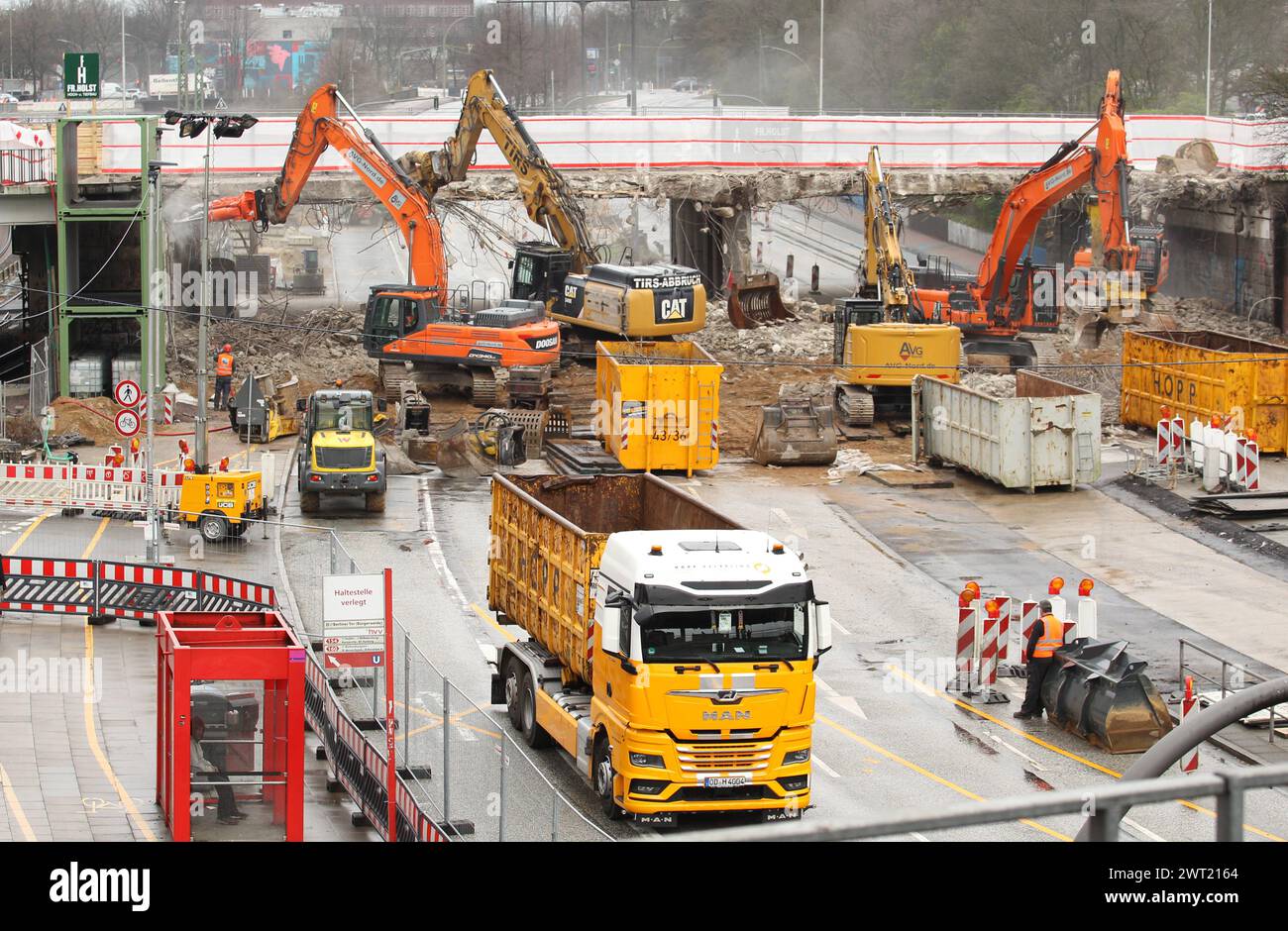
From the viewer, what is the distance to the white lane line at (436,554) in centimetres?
2952

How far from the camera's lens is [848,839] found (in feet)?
15.6

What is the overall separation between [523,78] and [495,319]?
58223 millimetres

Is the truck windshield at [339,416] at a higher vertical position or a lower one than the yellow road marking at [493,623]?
higher

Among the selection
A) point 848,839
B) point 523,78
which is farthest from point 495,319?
point 523,78

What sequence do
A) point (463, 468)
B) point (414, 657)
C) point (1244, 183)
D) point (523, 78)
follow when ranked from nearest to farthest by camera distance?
1. point (414, 657)
2. point (463, 468)
3. point (1244, 183)
4. point (523, 78)

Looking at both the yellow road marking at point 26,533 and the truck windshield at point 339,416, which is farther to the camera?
the truck windshield at point 339,416

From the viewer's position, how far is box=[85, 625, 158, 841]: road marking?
1947cm

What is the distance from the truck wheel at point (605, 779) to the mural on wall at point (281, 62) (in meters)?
94.0

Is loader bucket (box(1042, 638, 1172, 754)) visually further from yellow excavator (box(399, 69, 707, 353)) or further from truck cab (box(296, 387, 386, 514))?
yellow excavator (box(399, 69, 707, 353))

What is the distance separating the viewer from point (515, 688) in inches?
891

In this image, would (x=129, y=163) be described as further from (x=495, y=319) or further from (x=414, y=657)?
(x=414, y=657)

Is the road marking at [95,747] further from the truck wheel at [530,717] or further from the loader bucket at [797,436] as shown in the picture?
the loader bucket at [797,436]

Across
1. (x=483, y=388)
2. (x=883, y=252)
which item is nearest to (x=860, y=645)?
(x=483, y=388)

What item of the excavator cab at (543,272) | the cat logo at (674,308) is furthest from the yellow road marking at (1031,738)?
the excavator cab at (543,272)
